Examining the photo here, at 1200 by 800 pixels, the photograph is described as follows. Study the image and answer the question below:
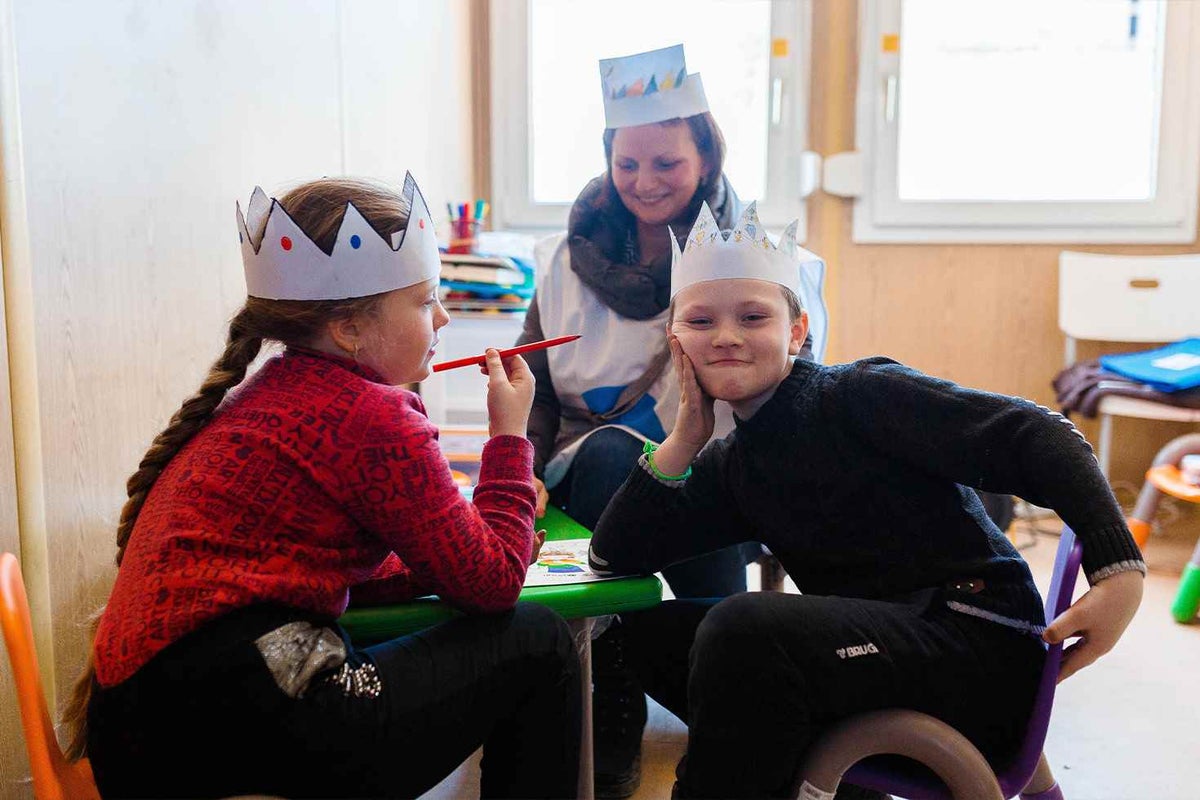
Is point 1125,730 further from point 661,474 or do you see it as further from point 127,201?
point 127,201

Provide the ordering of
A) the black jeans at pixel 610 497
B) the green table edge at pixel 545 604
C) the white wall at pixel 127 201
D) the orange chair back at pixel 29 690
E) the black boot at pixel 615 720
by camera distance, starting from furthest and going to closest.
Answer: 1. the black jeans at pixel 610 497
2. the black boot at pixel 615 720
3. the white wall at pixel 127 201
4. the green table edge at pixel 545 604
5. the orange chair back at pixel 29 690

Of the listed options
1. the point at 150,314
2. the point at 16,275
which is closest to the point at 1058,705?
the point at 150,314

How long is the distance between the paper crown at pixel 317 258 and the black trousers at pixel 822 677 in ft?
1.68

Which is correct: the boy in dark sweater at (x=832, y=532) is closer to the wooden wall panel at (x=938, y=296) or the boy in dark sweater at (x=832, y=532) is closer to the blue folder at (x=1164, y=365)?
the blue folder at (x=1164, y=365)

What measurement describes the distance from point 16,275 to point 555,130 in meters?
2.71

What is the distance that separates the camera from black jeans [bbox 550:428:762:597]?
1769 mm

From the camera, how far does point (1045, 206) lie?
11.4 feet

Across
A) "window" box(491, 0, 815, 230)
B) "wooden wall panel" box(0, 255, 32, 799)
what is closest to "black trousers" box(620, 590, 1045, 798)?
"wooden wall panel" box(0, 255, 32, 799)

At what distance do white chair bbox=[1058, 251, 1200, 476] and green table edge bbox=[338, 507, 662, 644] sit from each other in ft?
8.08

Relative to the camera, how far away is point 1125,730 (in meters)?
1.87

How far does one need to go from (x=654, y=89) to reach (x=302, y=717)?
4.16 ft

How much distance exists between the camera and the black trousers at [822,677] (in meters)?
1.11

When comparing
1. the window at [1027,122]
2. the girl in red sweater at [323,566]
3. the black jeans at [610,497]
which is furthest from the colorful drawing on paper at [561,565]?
the window at [1027,122]

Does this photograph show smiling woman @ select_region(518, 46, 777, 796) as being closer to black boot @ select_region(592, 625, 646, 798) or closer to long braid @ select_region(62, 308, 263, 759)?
black boot @ select_region(592, 625, 646, 798)
